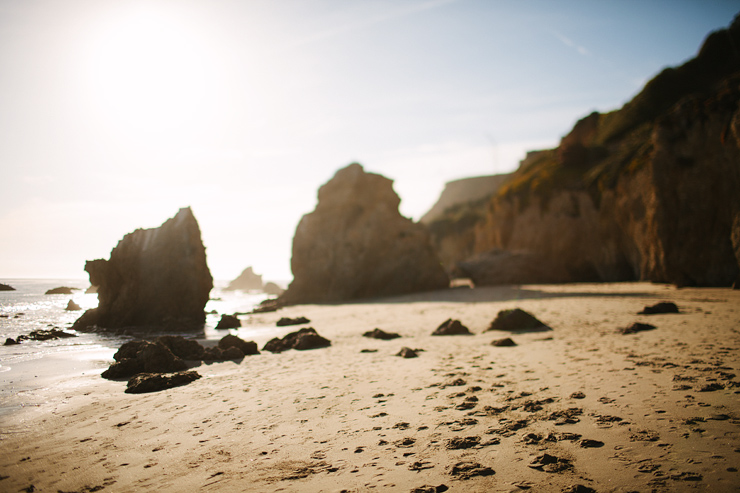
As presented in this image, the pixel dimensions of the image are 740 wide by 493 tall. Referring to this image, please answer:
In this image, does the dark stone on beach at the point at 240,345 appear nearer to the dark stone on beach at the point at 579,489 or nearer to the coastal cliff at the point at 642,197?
the dark stone on beach at the point at 579,489

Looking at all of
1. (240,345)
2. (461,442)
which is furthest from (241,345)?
(461,442)

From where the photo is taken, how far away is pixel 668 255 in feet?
57.7

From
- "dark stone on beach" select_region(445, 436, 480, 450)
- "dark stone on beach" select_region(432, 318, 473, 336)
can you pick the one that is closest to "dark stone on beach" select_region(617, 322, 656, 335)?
"dark stone on beach" select_region(432, 318, 473, 336)

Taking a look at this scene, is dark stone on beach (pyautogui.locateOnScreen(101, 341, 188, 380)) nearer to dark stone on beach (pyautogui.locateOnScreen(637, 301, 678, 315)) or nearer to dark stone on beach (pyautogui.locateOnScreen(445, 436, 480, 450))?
dark stone on beach (pyautogui.locateOnScreen(445, 436, 480, 450))

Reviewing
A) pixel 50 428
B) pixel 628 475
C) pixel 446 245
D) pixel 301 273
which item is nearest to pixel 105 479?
pixel 50 428

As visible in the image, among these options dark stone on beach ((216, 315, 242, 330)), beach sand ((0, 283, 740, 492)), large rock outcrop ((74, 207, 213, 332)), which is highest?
large rock outcrop ((74, 207, 213, 332))

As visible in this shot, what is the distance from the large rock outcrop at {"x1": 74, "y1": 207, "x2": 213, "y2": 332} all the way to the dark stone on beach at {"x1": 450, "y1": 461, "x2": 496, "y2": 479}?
15.7 m

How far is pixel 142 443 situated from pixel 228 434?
0.90m

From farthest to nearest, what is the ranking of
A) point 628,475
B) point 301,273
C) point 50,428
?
point 301,273, point 50,428, point 628,475

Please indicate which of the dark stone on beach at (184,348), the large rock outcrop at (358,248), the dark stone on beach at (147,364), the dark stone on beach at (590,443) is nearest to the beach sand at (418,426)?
the dark stone on beach at (590,443)

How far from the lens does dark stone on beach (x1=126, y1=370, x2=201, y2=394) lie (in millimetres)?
6113

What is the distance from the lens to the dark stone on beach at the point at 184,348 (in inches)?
352

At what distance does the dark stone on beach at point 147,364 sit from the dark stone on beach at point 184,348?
1086mm

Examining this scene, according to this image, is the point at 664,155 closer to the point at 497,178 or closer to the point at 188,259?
the point at 188,259
